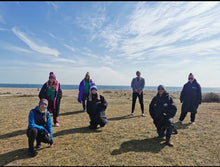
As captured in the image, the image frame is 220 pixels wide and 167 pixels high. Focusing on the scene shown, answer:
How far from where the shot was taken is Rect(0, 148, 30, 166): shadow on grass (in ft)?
12.4

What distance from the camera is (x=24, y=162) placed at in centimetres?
370

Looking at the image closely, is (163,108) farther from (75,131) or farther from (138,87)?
(75,131)

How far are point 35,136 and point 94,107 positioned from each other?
2.83 meters

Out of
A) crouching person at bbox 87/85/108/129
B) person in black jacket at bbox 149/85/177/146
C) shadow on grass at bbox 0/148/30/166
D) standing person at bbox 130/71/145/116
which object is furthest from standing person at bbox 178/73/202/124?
shadow on grass at bbox 0/148/30/166

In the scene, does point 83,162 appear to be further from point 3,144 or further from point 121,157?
point 3,144

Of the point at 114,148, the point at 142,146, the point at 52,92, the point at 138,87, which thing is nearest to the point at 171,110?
the point at 142,146

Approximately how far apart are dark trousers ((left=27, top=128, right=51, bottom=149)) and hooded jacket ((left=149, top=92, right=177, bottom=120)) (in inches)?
153

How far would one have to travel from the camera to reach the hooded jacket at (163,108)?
202 inches

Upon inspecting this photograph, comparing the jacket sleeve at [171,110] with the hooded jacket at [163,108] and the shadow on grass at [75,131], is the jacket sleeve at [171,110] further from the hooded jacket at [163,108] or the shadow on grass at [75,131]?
the shadow on grass at [75,131]

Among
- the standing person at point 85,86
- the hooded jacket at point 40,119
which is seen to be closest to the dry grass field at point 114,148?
the hooded jacket at point 40,119

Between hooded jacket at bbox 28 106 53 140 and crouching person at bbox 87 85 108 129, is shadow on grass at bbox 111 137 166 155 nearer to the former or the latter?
crouching person at bbox 87 85 108 129

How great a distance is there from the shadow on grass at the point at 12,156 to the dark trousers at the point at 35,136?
37cm

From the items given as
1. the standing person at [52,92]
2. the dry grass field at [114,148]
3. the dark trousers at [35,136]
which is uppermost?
the standing person at [52,92]

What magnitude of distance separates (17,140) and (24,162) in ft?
6.18
